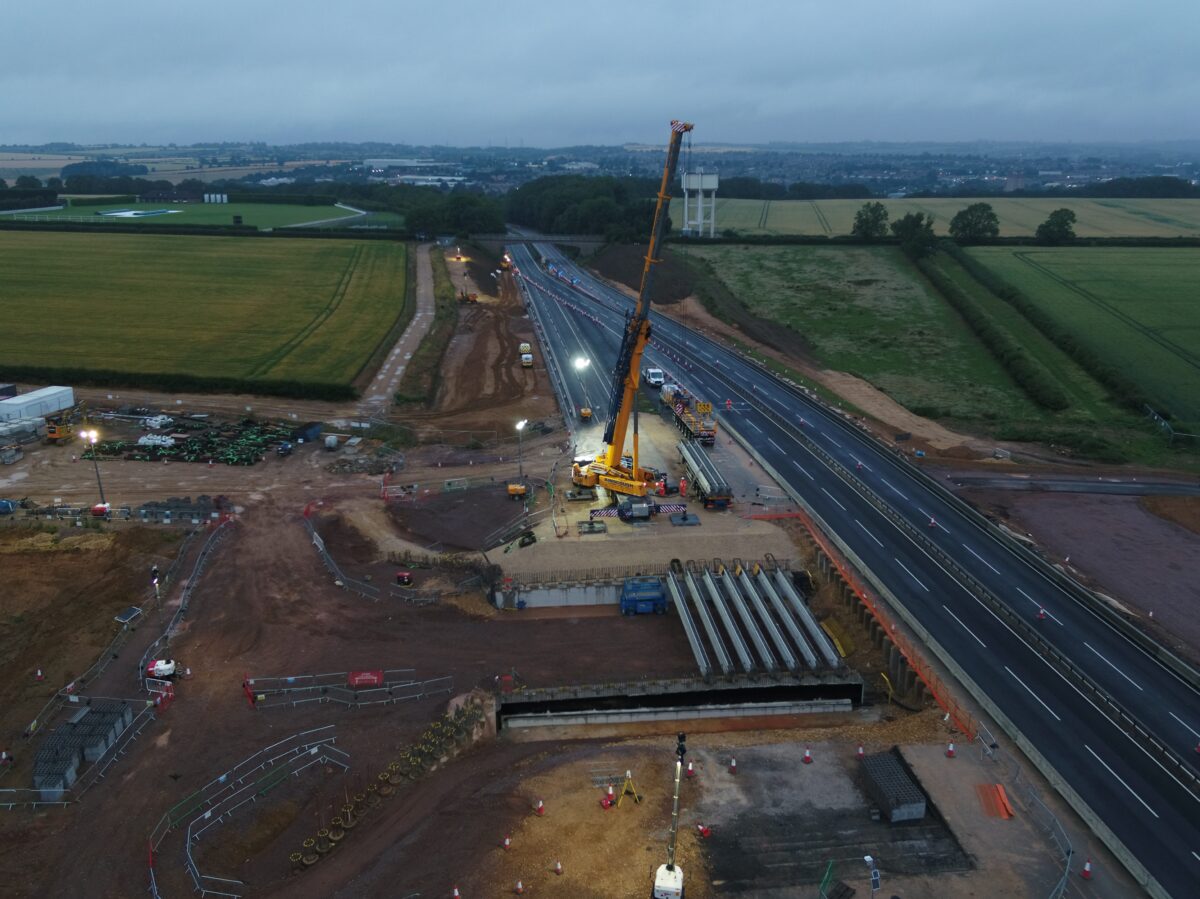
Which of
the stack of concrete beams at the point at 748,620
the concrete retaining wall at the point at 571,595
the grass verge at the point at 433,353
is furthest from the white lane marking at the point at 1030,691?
the grass verge at the point at 433,353

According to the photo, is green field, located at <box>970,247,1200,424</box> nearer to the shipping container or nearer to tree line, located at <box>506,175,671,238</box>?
tree line, located at <box>506,175,671,238</box>

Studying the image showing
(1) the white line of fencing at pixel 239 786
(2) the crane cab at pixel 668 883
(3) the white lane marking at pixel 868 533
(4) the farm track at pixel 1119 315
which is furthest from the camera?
(4) the farm track at pixel 1119 315

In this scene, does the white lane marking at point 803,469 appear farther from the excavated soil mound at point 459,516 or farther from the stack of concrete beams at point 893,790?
the stack of concrete beams at point 893,790

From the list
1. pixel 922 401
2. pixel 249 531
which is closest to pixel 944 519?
pixel 922 401

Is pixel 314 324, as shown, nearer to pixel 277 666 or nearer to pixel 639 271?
pixel 639 271

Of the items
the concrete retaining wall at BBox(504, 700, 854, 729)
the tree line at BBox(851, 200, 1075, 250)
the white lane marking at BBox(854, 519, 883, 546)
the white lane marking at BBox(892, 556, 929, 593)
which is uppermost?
the tree line at BBox(851, 200, 1075, 250)

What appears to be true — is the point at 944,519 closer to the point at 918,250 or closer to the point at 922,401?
the point at 922,401

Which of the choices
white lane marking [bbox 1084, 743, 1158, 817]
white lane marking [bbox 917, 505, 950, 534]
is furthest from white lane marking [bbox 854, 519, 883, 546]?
white lane marking [bbox 1084, 743, 1158, 817]
